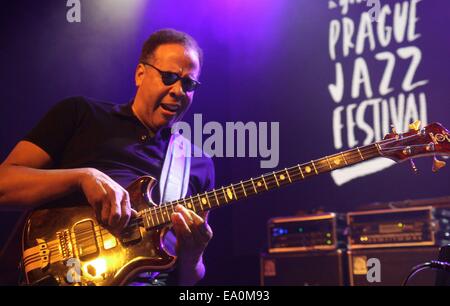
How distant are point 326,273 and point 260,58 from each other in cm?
207

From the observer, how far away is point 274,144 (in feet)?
13.6

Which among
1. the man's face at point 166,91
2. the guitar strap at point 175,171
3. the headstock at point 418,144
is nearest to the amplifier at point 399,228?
the headstock at point 418,144

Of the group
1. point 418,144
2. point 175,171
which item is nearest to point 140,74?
point 175,171

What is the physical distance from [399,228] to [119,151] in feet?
6.90

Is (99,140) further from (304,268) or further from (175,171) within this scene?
(304,268)

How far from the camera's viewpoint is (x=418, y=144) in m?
2.41

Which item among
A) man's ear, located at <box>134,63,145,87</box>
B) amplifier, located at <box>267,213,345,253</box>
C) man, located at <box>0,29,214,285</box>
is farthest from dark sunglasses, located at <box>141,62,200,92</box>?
amplifier, located at <box>267,213,345,253</box>

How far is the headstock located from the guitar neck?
0.06m

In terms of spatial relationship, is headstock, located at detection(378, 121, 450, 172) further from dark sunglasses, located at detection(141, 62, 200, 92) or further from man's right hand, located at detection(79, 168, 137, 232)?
man's right hand, located at detection(79, 168, 137, 232)

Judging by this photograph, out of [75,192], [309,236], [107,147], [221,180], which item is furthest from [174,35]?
[309,236]

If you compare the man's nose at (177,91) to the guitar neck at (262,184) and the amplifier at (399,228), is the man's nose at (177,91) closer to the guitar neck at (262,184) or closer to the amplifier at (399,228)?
the guitar neck at (262,184)

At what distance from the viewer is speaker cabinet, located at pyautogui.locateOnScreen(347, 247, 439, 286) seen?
3.53m

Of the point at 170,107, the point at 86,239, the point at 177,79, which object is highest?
the point at 177,79

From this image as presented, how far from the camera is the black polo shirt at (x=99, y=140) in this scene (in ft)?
8.67
